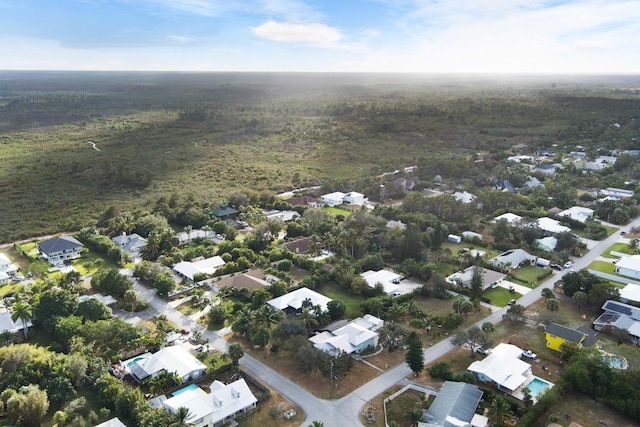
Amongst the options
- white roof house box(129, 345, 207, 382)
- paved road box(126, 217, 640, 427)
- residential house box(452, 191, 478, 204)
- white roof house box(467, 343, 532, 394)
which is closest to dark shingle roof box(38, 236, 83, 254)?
paved road box(126, 217, 640, 427)

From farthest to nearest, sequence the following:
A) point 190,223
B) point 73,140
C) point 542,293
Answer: point 73,140, point 190,223, point 542,293

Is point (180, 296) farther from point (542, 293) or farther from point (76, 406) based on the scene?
point (542, 293)

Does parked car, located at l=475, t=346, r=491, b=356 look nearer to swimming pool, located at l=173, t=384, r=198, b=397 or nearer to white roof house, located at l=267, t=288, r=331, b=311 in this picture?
white roof house, located at l=267, t=288, r=331, b=311

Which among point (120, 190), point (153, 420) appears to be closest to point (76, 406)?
point (153, 420)

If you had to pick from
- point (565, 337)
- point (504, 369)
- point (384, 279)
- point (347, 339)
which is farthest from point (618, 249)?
point (347, 339)

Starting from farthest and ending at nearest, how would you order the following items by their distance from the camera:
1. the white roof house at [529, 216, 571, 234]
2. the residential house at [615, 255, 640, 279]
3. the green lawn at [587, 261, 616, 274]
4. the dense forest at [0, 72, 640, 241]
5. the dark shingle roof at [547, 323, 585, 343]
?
the dense forest at [0, 72, 640, 241] < the white roof house at [529, 216, 571, 234] < the green lawn at [587, 261, 616, 274] < the residential house at [615, 255, 640, 279] < the dark shingle roof at [547, 323, 585, 343]

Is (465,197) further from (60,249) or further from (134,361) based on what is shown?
(60,249)
